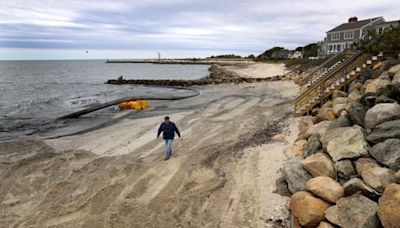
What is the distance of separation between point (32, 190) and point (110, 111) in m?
15.5

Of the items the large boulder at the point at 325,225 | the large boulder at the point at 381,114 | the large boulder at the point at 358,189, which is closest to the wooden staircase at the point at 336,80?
the large boulder at the point at 381,114

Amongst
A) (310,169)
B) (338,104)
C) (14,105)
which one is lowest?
(14,105)

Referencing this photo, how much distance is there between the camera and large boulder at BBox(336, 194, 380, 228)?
6.51 meters

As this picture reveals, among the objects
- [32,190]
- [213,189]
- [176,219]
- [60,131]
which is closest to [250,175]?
[213,189]

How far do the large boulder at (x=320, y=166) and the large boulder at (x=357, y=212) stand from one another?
53.7 inches

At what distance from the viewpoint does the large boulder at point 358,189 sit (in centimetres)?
707

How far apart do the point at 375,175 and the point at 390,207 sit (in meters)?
1.25

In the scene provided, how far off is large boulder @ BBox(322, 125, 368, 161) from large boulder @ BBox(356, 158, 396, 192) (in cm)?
56

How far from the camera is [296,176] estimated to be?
351 inches

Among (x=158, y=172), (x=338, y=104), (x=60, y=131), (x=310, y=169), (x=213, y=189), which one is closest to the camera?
(x=310, y=169)

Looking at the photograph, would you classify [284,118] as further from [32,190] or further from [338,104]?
[32,190]

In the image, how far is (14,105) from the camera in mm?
33406

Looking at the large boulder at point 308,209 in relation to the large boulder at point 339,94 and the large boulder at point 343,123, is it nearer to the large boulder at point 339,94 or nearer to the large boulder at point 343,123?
the large boulder at point 343,123

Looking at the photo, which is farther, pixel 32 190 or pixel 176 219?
pixel 32 190
